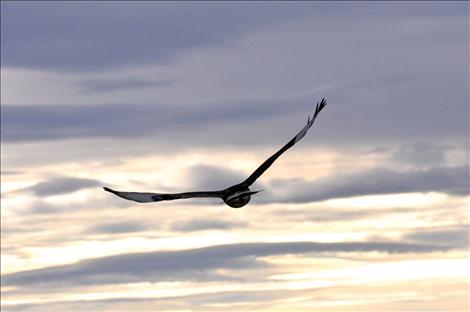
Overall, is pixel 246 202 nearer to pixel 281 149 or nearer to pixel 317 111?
pixel 281 149

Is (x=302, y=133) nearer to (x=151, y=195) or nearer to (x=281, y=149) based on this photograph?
(x=281, y=149)

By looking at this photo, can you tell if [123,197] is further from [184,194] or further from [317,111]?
[317,111]

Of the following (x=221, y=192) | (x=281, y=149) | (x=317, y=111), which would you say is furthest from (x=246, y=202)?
(x=317, y=111)

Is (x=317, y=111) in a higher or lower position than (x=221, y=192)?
higher

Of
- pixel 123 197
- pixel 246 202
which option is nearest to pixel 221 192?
pixel 246 202

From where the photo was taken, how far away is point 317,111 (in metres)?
78.4

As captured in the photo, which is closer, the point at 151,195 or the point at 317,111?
the point at 151,195

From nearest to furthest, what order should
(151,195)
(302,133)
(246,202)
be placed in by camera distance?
(246,202)
(151,195)
(302,133)

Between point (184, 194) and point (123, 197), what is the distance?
13.9ft

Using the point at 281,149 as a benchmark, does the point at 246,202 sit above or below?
below

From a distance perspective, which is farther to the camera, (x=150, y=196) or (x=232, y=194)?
(x=150, y=196)

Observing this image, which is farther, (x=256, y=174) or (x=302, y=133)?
(x=302, y=133)

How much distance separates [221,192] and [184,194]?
9.89ft

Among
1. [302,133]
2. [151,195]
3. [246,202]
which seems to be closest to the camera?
[246,202]
